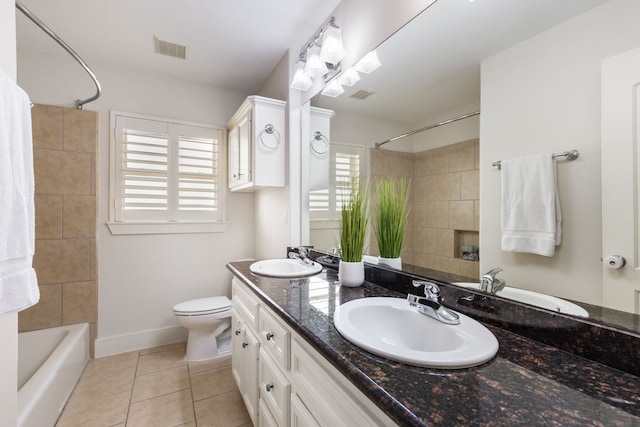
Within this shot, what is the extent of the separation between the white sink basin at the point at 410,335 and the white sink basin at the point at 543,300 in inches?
6.4

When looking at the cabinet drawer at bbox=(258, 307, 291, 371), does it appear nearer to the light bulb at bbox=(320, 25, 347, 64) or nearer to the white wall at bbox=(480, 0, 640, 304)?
the white wall at bbox=(480, 0, 640, 304)

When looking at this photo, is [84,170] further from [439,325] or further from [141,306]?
[439,325]

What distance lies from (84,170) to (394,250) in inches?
101

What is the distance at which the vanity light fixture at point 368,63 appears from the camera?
1.57m

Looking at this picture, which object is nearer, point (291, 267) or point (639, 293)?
point (639, 293)

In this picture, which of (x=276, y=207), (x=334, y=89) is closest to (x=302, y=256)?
(x=276, y=207)

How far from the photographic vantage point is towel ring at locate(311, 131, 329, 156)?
2.02m

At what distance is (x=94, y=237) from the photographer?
243 cm

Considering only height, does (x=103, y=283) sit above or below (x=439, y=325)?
below

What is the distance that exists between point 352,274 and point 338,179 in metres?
0.66

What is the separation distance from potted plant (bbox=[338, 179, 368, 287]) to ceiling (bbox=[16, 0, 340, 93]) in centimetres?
132

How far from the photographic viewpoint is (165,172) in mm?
2691

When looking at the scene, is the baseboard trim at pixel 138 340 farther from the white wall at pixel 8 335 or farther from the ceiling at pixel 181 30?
the ceiling at pixel 181 30

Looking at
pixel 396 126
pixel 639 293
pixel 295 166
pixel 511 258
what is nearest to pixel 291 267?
pixel 295 166
